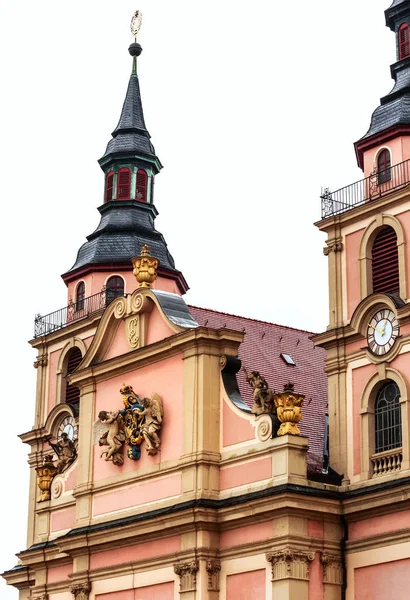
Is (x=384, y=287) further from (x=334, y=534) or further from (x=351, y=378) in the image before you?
(x=334, y=534)

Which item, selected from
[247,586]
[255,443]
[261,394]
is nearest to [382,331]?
[261,394]

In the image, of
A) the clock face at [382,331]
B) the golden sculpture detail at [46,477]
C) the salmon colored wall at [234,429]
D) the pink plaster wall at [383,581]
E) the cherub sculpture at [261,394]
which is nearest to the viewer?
the pink plaster wall at [383,581]

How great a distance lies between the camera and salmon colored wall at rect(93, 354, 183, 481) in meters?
43.9

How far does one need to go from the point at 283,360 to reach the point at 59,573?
1041 centimetres

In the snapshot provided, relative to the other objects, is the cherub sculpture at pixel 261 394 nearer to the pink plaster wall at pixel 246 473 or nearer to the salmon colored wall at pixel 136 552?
the pink plaster wall at pixel 246 473

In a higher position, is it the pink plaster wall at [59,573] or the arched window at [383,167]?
the arched window at [383,167]

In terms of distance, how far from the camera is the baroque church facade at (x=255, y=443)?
39750 millimetres

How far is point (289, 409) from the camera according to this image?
40156 mm

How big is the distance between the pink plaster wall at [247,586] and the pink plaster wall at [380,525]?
2699 mm

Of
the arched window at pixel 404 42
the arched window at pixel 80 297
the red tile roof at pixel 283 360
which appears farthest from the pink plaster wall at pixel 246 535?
the arched window at pixel 80 297

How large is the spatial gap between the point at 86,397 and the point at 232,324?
5401mm

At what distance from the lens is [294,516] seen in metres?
39.5

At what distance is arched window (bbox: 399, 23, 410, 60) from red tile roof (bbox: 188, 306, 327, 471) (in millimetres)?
9565

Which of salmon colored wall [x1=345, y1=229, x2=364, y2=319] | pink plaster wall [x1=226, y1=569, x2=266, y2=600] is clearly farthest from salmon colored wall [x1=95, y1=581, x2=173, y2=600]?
salmon colored wall [x1=345, y1=229, x2=364, y2=319]
